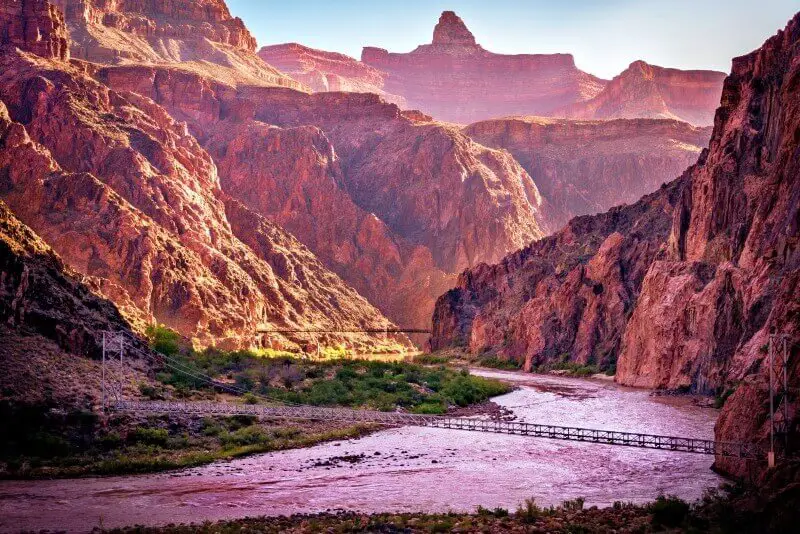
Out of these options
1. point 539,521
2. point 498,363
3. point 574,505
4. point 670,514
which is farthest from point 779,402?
point 498,363

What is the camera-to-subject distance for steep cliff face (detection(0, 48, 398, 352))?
126 meters

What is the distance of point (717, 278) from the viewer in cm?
8212

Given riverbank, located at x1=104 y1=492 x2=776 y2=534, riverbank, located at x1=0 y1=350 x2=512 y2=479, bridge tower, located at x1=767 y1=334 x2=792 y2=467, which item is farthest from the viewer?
riverbank, located at x1=0 y1=350 x2=512 y2=479

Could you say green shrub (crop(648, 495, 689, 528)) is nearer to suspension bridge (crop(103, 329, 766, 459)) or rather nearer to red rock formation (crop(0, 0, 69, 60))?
suspension bridge (crop(103, 329, 766, 459))

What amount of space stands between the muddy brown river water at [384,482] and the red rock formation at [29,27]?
449 feet

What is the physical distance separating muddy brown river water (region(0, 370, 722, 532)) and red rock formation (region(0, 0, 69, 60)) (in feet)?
449

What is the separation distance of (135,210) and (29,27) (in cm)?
5634

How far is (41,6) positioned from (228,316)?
77406 millimetres

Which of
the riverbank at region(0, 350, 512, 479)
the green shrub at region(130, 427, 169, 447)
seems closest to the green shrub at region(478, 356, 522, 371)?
the riverbank at region(0, 350, 512, 479)

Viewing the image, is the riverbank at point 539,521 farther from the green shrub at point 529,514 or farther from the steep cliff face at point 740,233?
the steep cliff face at point 740,233

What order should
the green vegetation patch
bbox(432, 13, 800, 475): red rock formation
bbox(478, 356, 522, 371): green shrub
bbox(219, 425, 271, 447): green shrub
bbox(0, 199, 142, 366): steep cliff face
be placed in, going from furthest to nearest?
bbox(478, 356, 522, 371): green shrub < the green vegetation patch < bbox(432, 13, 800, 475): red rock formation < bbox(0, 199, 142, 366): steep cliff face < bbox(219, 425, 271, 447): green shrub

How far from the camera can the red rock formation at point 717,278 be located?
66.5 meters

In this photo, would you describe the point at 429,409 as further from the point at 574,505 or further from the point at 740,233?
the point at 574,505

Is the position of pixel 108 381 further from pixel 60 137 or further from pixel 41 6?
pixel 41 6
